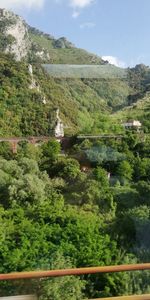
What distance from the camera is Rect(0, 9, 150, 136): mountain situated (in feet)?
42.1

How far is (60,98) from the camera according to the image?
16.8m

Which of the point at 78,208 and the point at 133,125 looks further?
the point at 133,125

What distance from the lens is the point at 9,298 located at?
0.72m

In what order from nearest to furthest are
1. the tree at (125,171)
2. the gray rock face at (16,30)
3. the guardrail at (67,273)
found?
the guardrail at (67,273) < the tree at (125,171) < the gray rock face at (16,30)

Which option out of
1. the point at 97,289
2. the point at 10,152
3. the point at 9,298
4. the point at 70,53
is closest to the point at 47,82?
the point at 10,152

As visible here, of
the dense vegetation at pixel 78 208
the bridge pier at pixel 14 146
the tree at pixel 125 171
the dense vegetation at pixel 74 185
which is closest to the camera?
the dense vegetation at pixel 74 185

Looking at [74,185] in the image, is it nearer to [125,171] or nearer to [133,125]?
[125,171]

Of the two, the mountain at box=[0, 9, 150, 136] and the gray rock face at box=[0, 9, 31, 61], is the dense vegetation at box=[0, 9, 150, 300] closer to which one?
the mountain at box=[0, 9, 150, 136]

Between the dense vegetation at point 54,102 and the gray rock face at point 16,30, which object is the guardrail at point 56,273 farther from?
the gray rock face at point 16,30

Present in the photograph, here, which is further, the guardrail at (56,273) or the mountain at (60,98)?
the mountain at (60,98)

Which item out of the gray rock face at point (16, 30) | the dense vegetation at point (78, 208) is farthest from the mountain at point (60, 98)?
the dense vegetation at point (78, 208)

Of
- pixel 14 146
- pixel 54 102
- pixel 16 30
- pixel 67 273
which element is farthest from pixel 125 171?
pixel 16 30

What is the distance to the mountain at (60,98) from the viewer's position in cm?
1284

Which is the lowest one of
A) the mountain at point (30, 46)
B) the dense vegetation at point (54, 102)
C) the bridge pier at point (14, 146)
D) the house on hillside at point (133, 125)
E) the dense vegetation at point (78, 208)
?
the dense vegetation at point (78, 208)
